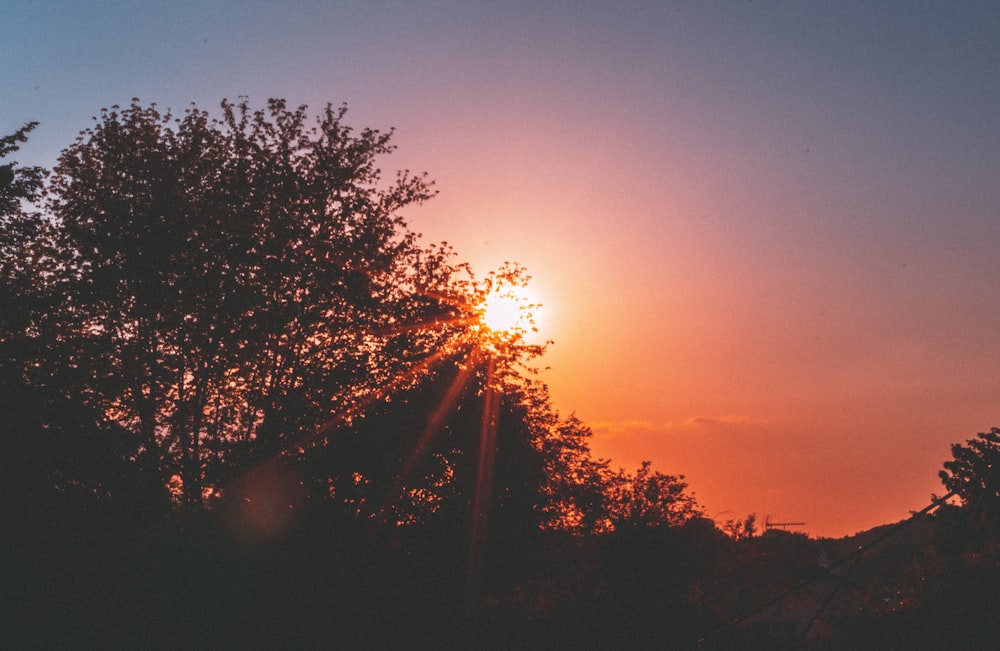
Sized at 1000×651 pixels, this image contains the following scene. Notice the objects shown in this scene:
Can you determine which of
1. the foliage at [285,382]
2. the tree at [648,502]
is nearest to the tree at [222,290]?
the foliage at [285,382]

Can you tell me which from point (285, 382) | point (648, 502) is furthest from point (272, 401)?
point (648, 502)

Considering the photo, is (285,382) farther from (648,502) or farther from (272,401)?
(648,502)

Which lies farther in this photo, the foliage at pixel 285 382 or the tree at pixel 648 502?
the tree at pixel 648 502

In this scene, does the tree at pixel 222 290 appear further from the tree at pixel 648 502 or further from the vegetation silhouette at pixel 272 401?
the tree at pixel 648 502

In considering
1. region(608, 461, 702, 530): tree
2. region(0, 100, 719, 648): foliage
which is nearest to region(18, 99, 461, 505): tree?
region(0, 100, 719, 648): foliage

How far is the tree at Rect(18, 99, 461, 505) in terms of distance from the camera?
28219 mm

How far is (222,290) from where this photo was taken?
29.2 meters

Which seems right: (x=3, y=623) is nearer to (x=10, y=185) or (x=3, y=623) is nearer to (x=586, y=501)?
(x=10, y=185)

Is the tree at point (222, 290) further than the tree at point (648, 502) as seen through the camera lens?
No

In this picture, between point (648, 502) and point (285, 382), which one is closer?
point (285, 382)

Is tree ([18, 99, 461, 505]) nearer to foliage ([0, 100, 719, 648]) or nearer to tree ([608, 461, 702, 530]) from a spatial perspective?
foliage ([0, 100, 719, 648])

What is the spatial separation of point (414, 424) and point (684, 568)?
24.5 metres

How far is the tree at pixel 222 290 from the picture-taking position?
2822cm

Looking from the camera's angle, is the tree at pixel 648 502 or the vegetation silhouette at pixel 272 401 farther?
the tree at pixel 648 502
